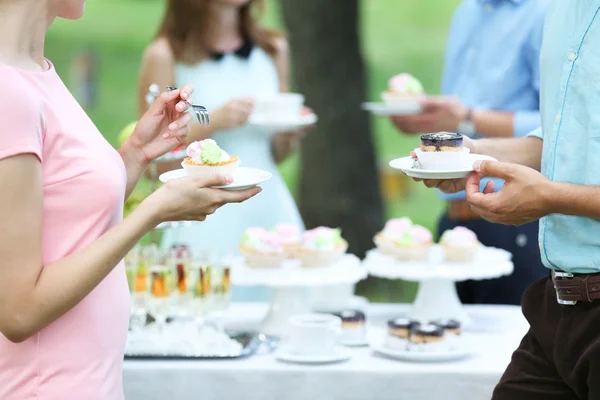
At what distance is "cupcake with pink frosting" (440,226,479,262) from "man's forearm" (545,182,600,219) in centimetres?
121

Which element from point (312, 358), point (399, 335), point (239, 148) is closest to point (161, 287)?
point (312, 358)

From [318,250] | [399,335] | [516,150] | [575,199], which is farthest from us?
[318,250]

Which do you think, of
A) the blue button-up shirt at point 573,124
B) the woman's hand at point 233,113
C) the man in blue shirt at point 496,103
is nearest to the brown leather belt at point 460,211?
the man in blue shirt at point 496,103

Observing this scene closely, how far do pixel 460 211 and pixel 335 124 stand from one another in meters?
2.43

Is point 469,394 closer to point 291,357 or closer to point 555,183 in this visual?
point 291,357

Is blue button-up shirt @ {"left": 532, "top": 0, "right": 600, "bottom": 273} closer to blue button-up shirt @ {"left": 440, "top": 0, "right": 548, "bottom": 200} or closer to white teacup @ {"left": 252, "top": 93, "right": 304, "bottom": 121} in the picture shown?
blue button-up shirt @ {"left": 440, "top": 0, "right": 548, "bottom": 200}

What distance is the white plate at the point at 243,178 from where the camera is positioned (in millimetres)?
1807

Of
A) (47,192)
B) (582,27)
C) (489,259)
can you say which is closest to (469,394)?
(489,259)

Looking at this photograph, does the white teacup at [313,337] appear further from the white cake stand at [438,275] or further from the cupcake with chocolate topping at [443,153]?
the cupcake with chocolate topping at [443,153]

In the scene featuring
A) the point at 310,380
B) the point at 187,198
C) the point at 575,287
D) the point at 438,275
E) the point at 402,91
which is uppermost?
the point at 187,198

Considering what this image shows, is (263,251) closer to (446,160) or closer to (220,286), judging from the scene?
(220,286)

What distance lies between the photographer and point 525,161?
2.25m

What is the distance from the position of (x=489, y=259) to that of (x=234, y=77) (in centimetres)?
140

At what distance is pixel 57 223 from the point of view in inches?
66.1
